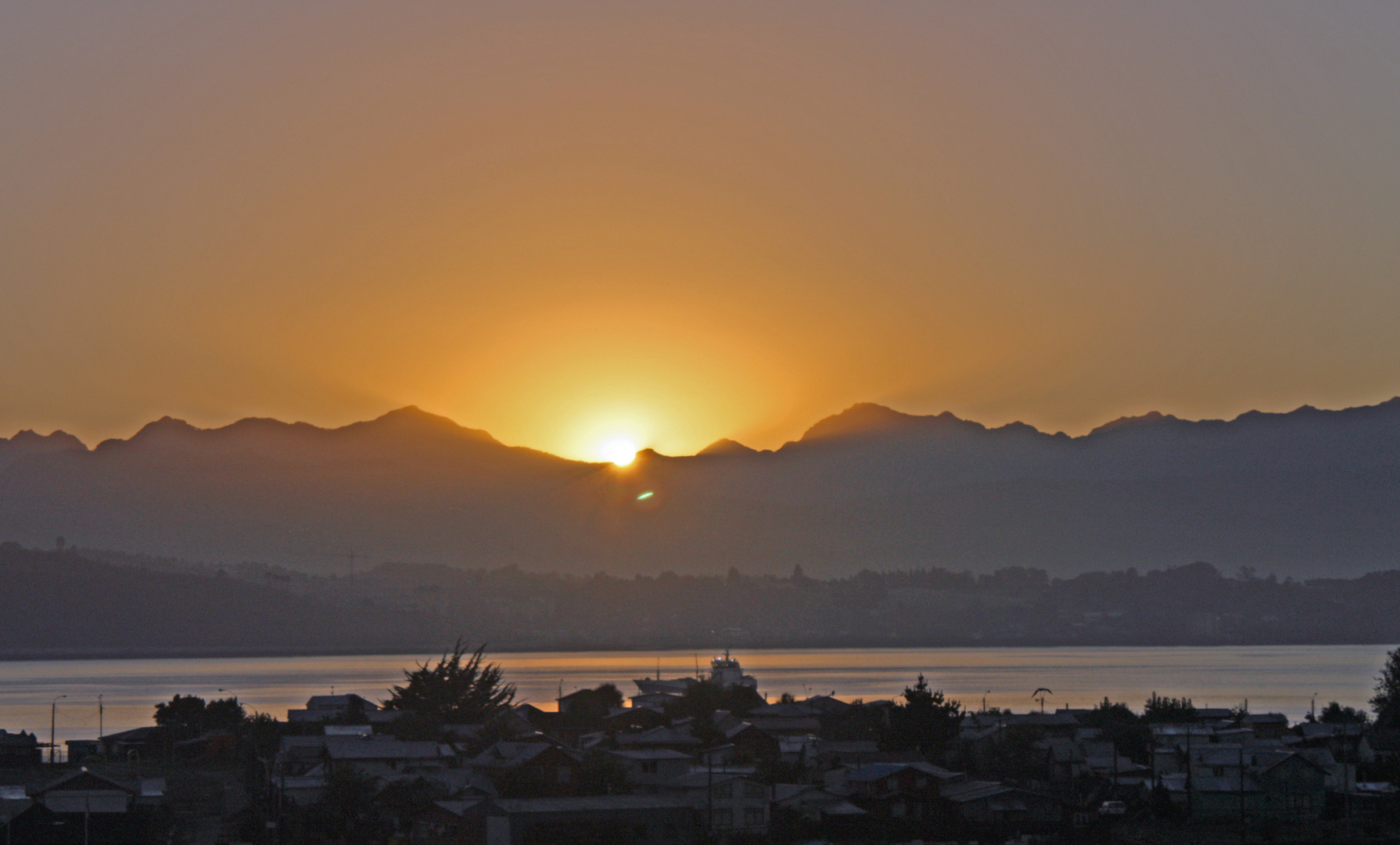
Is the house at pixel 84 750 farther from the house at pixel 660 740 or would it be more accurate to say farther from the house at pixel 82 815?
the house at pixel 82 815

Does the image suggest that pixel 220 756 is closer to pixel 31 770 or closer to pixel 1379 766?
pixel 31 770

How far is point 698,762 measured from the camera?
117ft

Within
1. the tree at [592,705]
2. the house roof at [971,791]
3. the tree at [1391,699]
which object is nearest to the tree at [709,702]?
the tree at [592,705]

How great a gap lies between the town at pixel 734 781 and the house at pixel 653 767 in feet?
0.18

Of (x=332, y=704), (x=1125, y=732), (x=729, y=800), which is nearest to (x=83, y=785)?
(x=729, y=800)

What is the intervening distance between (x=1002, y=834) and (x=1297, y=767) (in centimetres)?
694

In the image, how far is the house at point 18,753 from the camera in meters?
42.5

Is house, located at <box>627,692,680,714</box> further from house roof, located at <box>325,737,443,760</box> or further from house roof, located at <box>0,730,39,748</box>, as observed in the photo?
house roof, located at <box>0,730,39,748</box>

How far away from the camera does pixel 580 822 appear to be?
26312mm

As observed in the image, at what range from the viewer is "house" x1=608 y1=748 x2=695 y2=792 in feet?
107

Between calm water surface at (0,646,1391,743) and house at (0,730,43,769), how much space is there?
1809 centimetres

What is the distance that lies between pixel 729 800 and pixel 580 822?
3.64m

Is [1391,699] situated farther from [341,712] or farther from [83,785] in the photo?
[83,785]

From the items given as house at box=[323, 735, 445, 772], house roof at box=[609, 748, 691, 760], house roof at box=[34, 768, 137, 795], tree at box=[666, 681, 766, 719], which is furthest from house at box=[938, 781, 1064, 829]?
tree at box=[666, 681, 766, 719]
